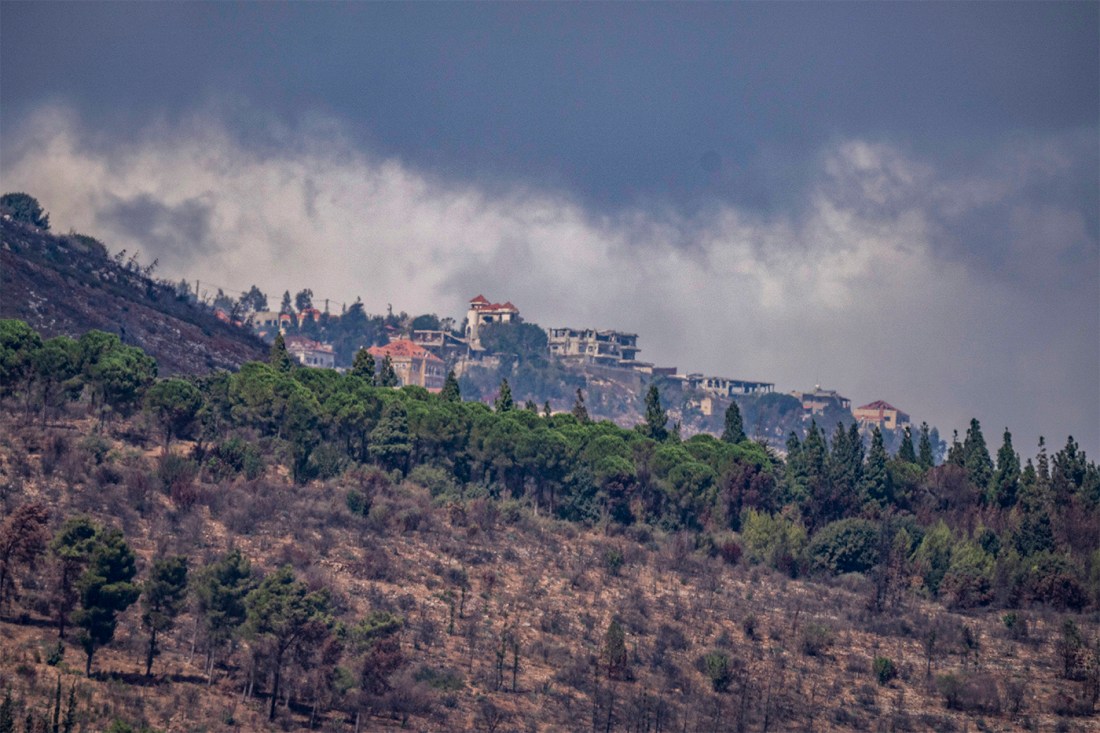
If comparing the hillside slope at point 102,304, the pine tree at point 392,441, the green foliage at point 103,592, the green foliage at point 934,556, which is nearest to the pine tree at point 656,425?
the pine tree at point 392,441

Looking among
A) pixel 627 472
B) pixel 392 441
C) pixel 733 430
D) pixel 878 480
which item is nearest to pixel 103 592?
pixel 392 441

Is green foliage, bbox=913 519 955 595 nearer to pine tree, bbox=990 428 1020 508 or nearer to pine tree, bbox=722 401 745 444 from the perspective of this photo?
pine tree, bbox=990 428 1020 508

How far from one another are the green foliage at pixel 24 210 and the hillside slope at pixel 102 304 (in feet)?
18.3

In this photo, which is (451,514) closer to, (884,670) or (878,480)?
(884,670)

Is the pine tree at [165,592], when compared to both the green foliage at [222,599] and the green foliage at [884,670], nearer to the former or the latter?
the green foliage at [222,599]

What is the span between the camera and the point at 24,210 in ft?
607

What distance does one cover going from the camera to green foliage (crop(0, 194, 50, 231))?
181875 millimetres

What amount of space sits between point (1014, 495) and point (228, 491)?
60155mm

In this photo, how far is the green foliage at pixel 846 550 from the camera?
303 feet

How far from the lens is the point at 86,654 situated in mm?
53969

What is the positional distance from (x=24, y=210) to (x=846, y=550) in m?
131

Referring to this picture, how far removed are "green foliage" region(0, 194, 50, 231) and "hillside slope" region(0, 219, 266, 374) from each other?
5566 mm

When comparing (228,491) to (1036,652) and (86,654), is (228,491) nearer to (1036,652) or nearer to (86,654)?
(86,654)

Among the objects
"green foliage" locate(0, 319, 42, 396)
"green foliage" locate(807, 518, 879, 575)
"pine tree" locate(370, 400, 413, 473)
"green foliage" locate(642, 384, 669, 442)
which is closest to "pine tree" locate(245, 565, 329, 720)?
"green foliage" locate(0, 319, 42, 396)
